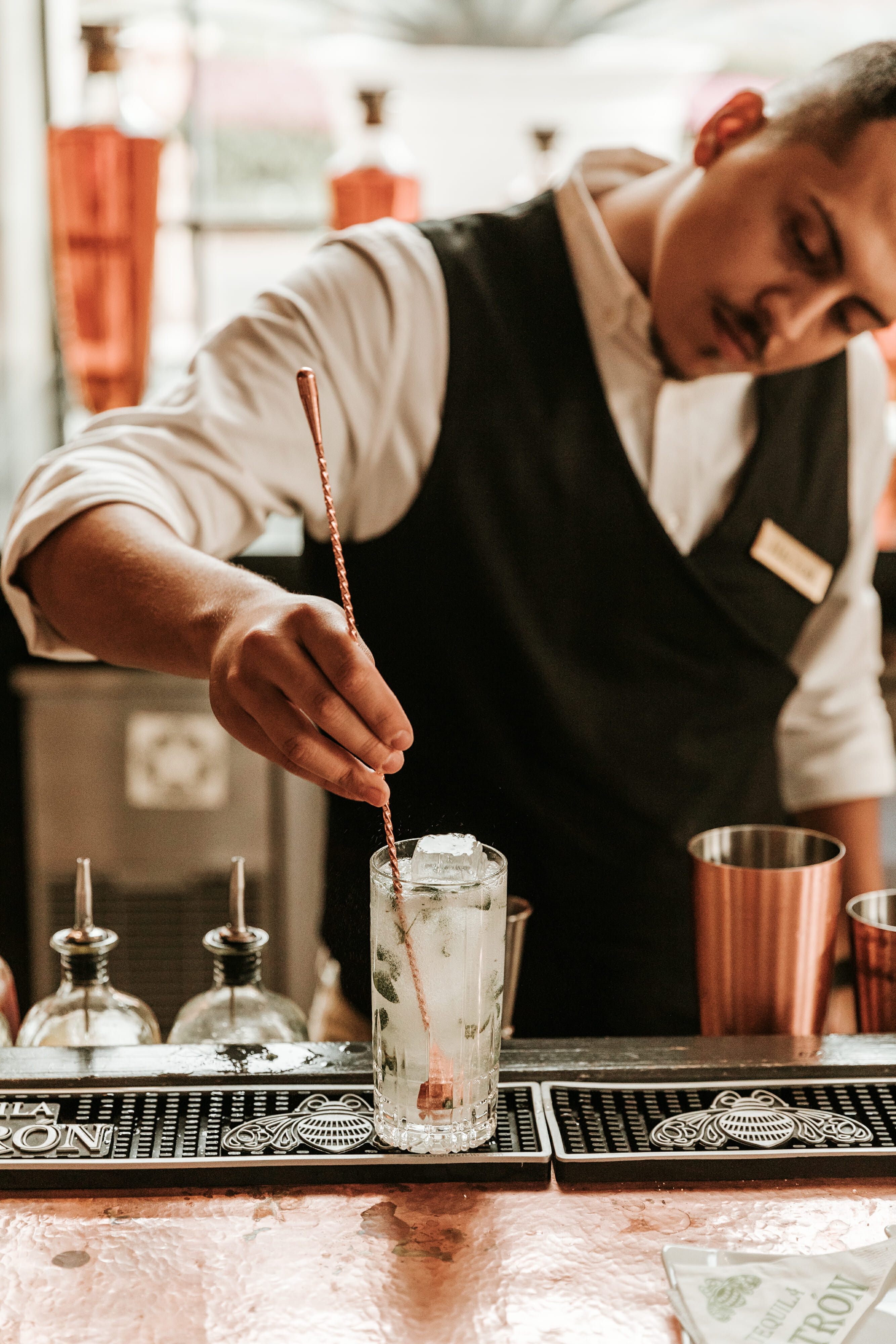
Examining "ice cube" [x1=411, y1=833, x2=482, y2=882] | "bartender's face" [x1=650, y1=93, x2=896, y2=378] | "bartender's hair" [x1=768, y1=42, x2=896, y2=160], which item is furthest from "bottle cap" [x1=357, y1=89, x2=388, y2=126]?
"ice cube" [x1=411, y1=833, x2=482, y2=882]

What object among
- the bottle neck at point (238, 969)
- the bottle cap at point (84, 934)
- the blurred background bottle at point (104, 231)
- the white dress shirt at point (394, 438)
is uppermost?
the blurred background bottle at point (104, 231)

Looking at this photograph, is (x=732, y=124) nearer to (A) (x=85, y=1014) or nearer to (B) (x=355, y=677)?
(B) (x=355, y=677)

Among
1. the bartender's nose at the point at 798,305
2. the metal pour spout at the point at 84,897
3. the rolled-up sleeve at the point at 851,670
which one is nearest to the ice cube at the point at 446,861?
the metal pour spout at the point at 84,897

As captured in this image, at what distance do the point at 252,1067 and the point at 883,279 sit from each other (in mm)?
926

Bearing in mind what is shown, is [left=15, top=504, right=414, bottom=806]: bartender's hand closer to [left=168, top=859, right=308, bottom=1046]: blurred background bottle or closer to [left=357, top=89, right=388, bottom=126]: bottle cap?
[left=168, top=859, right=308, bottom=1046]: blurred background bottle

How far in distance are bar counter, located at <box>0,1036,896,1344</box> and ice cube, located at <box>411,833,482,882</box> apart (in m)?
0.20

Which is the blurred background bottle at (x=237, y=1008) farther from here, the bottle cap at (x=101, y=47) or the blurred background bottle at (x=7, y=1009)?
the bottle cap at (x=101, y=47)

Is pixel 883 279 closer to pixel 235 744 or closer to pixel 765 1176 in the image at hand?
pixel 765 1176

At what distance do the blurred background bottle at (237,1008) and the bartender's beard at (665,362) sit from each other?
2.66 feet

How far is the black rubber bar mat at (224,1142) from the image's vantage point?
2.80 ft

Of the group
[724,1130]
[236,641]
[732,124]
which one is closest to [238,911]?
[236,641]

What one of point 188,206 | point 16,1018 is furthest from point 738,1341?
point 188,206

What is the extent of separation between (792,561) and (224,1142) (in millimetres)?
1030

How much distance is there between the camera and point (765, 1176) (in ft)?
2.88
